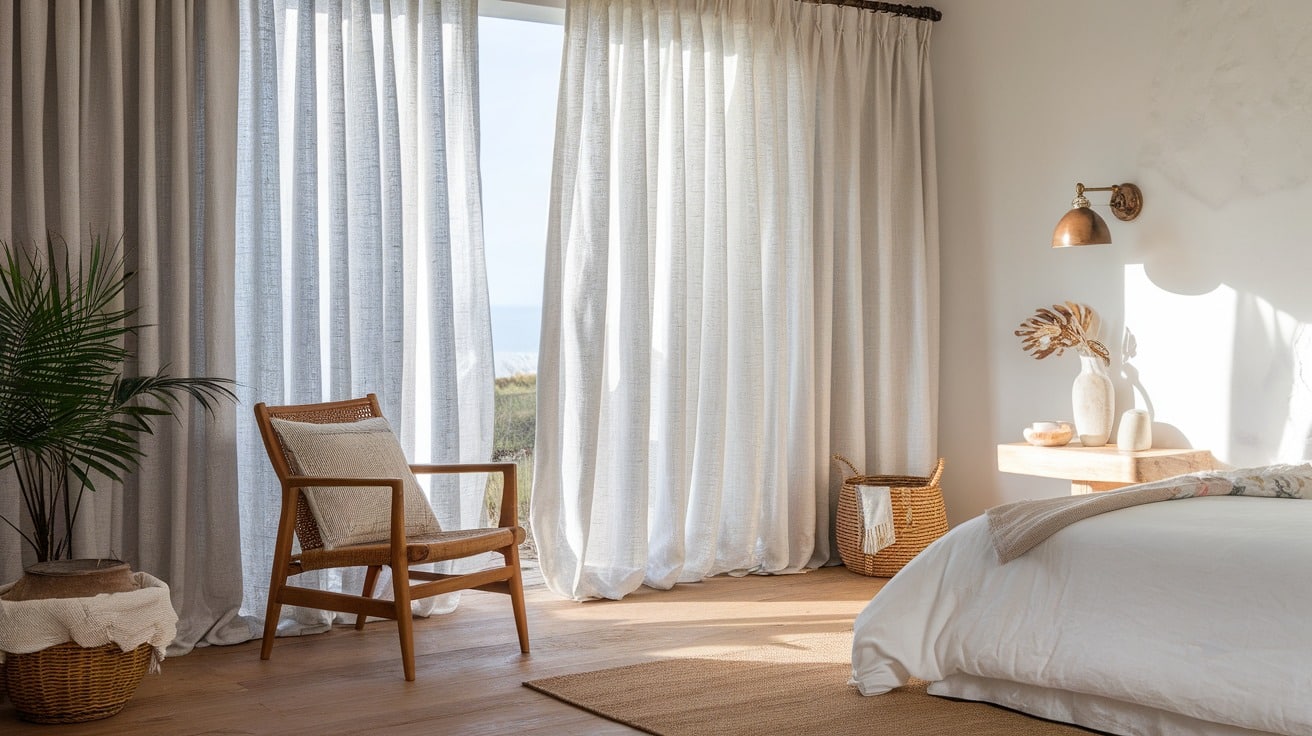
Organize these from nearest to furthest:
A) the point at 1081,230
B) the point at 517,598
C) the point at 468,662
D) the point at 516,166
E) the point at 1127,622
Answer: the point at 1127,622 < the point at 468,662 < the point at 517,598 < the point at 1081,230 < the point at 516,166

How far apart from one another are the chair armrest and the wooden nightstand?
1942 millimetres

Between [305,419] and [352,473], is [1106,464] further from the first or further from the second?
[305,419]

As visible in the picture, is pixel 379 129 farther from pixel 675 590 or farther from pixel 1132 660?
pixel 1132 660

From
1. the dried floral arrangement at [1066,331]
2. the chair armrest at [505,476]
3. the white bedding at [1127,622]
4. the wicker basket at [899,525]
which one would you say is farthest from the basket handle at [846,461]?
the white bedding at [1127,622]

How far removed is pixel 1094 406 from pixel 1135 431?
251 millimetres

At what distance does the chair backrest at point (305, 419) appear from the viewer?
3.50m

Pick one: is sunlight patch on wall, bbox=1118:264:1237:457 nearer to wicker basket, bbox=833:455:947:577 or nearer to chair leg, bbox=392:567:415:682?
wicker basket, bbox=833:455:947:577

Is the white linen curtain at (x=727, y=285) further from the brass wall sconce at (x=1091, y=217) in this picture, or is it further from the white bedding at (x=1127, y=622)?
the white bedding at (x=1127, y=622)

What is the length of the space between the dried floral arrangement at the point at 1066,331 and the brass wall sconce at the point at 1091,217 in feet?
1.03

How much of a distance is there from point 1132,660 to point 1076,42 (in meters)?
2.85

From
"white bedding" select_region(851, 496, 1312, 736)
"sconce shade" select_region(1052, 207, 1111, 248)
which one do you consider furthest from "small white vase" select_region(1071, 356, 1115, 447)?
"white bedding" select_region(851, 496, 1312, 736)

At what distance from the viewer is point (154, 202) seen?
11.8ft

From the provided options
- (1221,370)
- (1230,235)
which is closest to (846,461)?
(1221,370)

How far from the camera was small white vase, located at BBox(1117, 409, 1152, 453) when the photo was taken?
4133 mm
